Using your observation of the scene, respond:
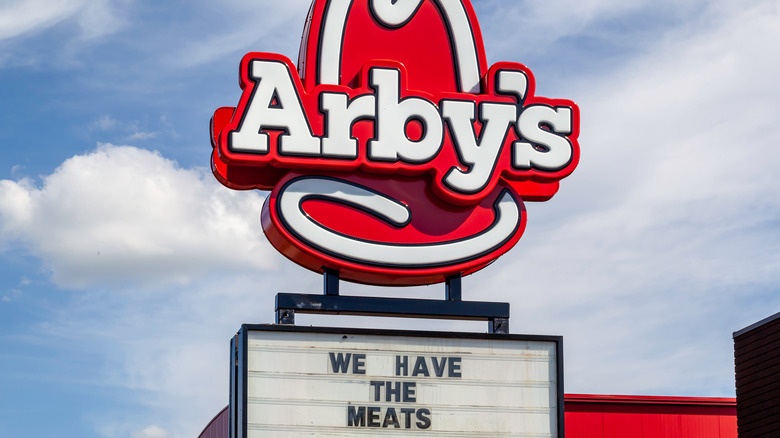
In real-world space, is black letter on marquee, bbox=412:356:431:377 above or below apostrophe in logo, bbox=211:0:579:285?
below

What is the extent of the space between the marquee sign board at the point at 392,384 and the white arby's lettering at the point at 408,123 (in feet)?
7.16

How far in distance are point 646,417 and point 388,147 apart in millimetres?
7903

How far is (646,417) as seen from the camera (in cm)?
1897

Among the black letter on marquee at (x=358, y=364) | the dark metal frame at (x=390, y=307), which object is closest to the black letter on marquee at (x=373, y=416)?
the black letter on marquee at (x=358, y=364)

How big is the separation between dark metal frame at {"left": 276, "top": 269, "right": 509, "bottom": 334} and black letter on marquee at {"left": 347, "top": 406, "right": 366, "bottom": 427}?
126cm

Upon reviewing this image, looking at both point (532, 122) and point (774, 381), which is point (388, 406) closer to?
point (532, 122)

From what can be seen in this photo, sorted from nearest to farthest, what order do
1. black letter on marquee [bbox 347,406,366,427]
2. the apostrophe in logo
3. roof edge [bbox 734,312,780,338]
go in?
black letter on marquee [bbox 347,406,366,427] → the apostrophe in logo → roof edge [bbox 734,312,780,338]

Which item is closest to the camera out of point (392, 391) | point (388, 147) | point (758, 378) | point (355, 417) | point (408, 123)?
point (355, 417)

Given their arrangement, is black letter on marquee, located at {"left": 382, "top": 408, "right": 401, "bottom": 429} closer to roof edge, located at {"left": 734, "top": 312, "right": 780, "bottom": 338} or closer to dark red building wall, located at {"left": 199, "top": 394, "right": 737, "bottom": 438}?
dark red building wall, located at {"left": 199, "top": 394, "right": 737, "bottom": 438}

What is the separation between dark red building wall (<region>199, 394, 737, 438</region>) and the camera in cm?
1891

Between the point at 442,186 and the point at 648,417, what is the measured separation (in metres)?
7.22

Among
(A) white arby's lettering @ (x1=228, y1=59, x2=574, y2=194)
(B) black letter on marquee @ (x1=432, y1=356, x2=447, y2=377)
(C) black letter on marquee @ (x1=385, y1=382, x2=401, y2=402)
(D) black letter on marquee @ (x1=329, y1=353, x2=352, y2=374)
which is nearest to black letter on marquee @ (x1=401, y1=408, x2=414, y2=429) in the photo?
(C) black letter on marquee @ (x1=385, y1=382, x2=401, y2=402)

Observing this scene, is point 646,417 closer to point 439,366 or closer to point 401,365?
point 439,366

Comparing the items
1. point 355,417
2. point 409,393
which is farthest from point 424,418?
point 355,417
